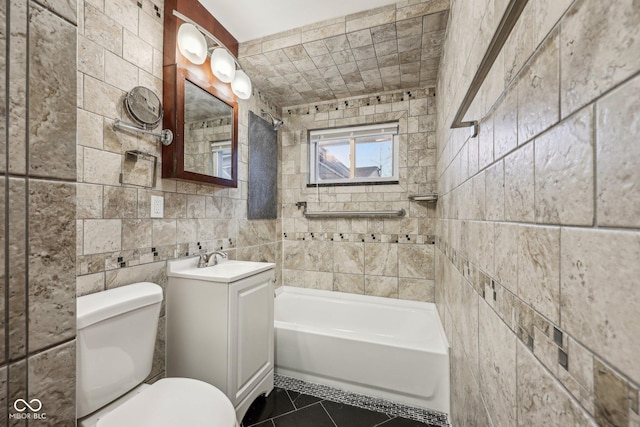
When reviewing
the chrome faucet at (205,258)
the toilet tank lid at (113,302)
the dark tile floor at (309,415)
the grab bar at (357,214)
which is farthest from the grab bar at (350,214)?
the toilet tank lid at (113,302)

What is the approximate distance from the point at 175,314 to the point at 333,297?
149cm

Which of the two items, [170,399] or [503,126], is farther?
[170,399]

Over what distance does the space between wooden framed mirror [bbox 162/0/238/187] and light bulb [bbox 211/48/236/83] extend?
0.15 feet

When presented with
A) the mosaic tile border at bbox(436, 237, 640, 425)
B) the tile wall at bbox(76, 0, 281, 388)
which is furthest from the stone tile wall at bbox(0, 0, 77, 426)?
the tile wall at bbox(76, 0, 281, 388)

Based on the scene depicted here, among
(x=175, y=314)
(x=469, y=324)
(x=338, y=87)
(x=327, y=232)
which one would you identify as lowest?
(x=175, y=314)

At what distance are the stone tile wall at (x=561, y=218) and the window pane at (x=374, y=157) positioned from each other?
1.74 m

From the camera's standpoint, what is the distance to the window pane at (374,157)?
2623 millimetres

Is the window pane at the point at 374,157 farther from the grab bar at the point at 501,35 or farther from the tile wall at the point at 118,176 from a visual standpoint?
the grab bar at the point at 501,35

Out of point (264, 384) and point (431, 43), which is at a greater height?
point (431, 43)

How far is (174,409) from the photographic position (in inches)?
40.8

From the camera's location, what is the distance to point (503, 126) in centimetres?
70

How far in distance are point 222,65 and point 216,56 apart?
60mm

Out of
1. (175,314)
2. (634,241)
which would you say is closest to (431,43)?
(634,241)

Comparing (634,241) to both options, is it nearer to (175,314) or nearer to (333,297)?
(175,314)
